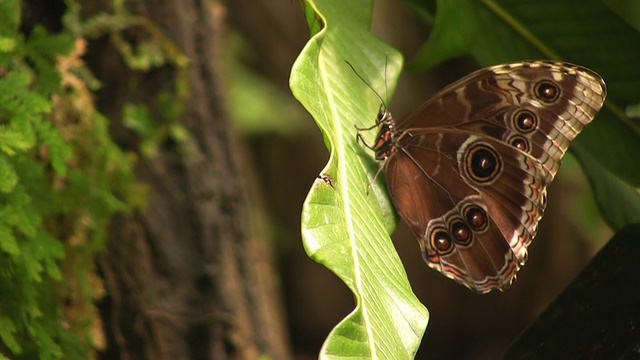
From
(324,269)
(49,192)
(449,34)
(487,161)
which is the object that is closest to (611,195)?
(487,161)

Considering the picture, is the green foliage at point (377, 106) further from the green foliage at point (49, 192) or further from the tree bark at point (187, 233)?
the tree bark at point (187, 233)

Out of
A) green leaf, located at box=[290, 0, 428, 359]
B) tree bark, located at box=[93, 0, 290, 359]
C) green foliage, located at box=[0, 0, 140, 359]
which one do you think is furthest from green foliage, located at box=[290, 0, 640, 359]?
tree bark, located at box=[93, 0, 290, 359]

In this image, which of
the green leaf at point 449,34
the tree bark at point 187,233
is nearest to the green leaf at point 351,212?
the green leaf at point 449,34

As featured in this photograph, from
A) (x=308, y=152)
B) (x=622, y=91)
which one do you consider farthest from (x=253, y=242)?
(x=308, y=152)

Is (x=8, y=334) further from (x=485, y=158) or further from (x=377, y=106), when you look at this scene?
(x=485, y=158)

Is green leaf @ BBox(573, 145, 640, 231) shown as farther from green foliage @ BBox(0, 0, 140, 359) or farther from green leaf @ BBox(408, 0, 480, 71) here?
green foliage @ BBox(0, 0, 140, 359)

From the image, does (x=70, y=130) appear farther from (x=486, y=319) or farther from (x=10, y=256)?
(x=486, y=319)
